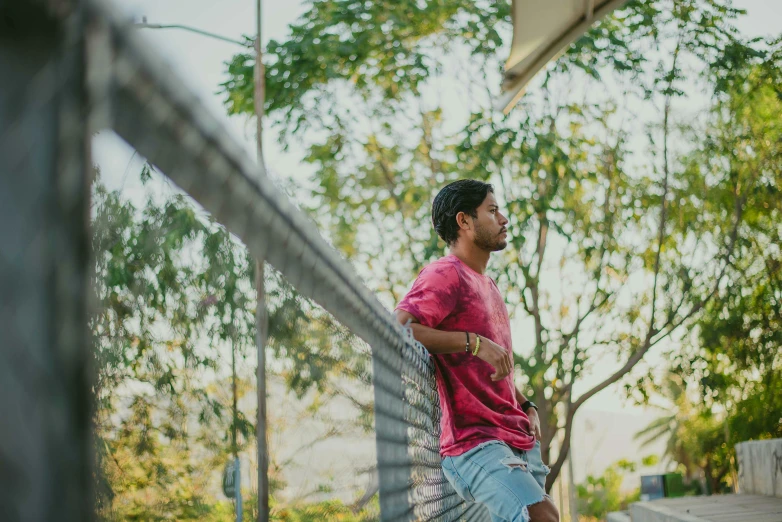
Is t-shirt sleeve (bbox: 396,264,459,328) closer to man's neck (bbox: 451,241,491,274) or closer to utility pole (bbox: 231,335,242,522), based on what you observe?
man's neck (bbox: 451,241,491,274)

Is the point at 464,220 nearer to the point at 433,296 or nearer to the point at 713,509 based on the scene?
the point at 433,296

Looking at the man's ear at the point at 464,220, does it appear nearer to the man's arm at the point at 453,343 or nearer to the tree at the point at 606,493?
the man's arm at the point at 453,343

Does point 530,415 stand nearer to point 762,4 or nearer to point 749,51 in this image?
point 749,51

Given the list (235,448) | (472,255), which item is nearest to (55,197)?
(235,448)

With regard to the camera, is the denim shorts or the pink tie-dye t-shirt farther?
the pink tie-dye t-shirt

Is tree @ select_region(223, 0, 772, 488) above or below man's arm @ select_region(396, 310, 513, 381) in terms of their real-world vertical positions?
above

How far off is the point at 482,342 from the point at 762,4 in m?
9.17

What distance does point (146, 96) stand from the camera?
0.66 metres

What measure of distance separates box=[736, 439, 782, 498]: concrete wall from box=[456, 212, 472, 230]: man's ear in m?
2.72

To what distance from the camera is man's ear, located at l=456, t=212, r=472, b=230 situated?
3562mm

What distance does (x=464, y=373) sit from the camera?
10.3 feet

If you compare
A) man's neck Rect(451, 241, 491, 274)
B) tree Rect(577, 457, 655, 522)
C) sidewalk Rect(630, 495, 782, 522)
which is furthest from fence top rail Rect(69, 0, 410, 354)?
tree Rect(577, 457, 655, 522)

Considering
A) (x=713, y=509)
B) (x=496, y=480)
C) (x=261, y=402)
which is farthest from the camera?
(x=713, y=509)

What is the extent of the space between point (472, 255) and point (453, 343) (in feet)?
2.16
